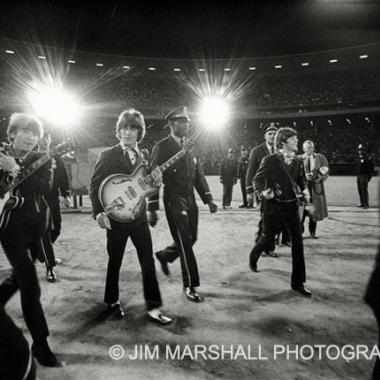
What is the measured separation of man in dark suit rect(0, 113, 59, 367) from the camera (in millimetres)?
2432

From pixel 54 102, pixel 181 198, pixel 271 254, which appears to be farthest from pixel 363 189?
pixel 54 102

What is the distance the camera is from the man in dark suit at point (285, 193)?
3736mm

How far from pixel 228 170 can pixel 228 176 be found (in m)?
0.29

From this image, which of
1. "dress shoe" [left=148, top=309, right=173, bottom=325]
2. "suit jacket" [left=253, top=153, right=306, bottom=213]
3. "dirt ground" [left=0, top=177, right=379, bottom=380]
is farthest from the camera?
"suit jacket" [left=253, top=153, right=306, bottom=213]

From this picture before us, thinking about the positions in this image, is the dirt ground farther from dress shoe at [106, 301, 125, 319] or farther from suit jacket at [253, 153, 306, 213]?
suit jacket at [253, 153, 306, 213]

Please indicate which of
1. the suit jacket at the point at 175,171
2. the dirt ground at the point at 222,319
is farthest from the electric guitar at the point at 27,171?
the dirt ground at the point at 222,319

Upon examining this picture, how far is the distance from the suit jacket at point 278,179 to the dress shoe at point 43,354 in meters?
2.74

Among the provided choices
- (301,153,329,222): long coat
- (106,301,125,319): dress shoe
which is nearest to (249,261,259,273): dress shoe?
Result: (106,301,125,319): dress shoe

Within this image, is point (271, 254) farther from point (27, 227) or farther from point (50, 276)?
point (27, 227)

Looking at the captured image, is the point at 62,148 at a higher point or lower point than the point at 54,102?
lower

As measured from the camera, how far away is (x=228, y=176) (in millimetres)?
11633

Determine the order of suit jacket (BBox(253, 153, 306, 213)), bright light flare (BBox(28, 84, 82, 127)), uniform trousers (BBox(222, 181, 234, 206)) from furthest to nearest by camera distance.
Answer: bright light flare (BBox(28, 84, 82, 127))
uniform trousers (BBox(222, 181, 234, 206))
suit jacket (BBox(253, 153, 306, 213))

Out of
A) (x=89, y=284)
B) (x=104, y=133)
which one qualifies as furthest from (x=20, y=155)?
(x=104, y=133)

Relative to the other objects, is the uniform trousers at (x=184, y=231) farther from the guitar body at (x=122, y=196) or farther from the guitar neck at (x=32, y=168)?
the guitar neck at (x=32, y=168)
